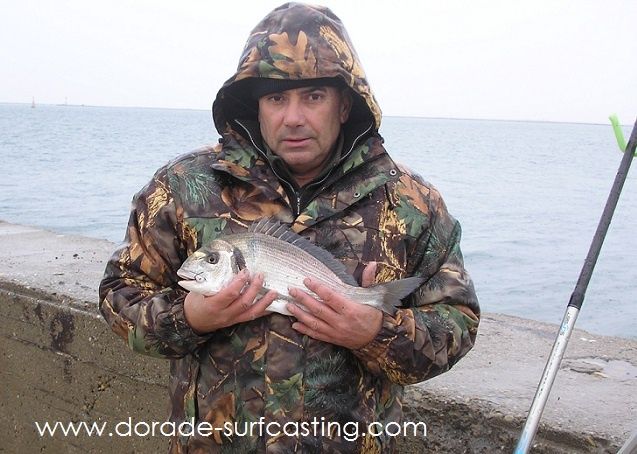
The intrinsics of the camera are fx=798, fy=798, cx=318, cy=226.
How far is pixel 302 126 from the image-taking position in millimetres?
2904

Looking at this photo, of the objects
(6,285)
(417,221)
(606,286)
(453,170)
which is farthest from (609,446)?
(453,170)

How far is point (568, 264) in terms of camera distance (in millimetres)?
16766

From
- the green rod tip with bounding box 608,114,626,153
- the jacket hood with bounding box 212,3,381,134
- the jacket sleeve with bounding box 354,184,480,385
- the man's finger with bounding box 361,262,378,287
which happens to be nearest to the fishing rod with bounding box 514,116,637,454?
the green rod tip with bounding box 608,114,626,153

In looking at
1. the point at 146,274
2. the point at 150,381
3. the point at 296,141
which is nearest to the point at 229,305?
the point at 146,274

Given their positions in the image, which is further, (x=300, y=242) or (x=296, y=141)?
(x=296, y=141)

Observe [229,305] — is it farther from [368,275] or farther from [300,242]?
[368,275]

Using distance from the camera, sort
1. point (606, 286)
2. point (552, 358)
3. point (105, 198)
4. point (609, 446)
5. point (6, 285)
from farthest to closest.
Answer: point (105, 198) → point (606, 286) → point (6, 285) → point (609, 446) → point (552, 358)

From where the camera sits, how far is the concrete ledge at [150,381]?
3.35m

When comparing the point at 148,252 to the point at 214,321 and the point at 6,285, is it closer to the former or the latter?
the point at 214,321

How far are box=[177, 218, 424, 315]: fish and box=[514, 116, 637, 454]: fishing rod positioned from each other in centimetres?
51

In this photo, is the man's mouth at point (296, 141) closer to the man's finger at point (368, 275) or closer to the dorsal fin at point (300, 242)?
the dorsal fin at point (300, 242)

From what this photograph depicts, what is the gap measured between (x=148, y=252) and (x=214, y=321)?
434mm

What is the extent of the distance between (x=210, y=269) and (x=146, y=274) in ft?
1.41

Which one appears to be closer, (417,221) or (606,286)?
(417,221)
